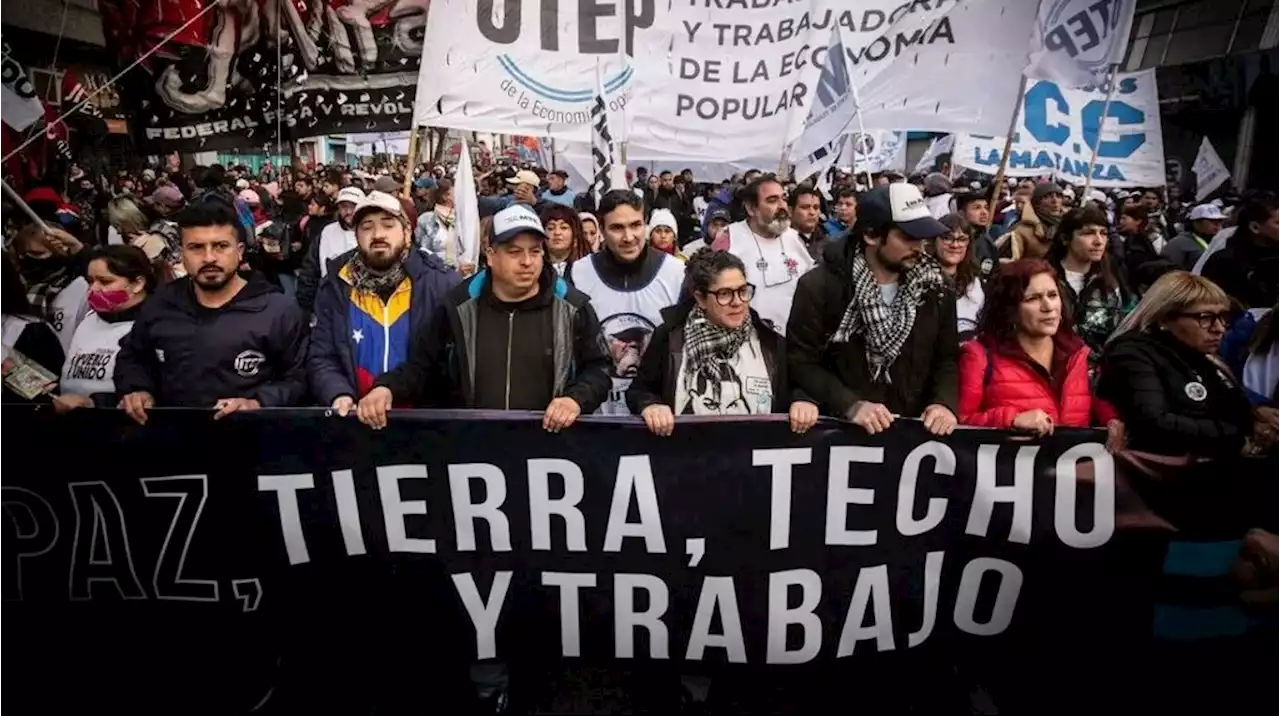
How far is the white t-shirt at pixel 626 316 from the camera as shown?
4312mm

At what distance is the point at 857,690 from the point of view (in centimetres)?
333

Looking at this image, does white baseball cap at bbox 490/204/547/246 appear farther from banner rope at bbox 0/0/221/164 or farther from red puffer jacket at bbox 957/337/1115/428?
banner rope at bbox 0/0/221/164

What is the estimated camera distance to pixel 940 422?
10.2 feet

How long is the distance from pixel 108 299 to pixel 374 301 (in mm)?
1150

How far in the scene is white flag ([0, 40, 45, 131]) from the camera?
21.3ft

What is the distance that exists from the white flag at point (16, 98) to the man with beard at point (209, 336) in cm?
418

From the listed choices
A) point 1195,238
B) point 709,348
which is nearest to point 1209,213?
point 1195,238

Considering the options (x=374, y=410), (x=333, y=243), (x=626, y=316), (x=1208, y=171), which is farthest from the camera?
(x=1208, y=171)

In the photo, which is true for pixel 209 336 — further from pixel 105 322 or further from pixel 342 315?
pixel 105 322

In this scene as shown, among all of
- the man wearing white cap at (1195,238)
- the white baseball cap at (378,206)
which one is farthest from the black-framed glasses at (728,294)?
the man wearing white cap at (1195,238)

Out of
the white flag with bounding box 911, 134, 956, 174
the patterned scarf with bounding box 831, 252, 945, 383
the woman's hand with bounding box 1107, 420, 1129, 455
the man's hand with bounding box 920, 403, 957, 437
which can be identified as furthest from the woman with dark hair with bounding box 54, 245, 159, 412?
the white flag with bounding box 911, 134, 956, 174

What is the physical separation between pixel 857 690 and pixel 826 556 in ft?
1.81

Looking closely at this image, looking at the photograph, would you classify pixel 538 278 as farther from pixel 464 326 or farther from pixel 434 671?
pixel 434 671

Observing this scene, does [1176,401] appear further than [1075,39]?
No
